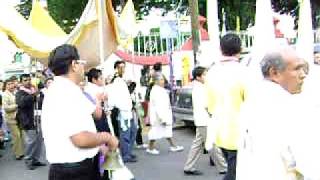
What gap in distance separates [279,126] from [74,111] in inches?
60.5

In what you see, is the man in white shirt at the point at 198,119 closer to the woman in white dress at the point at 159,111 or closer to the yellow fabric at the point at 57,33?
the woman in white dress at the point at 159,111

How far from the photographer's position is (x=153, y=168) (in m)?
10.2

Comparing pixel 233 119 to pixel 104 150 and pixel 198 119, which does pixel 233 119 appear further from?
pixel 198 119

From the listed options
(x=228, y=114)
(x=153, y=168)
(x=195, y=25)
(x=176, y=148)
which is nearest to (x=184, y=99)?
(x=176, y=148)

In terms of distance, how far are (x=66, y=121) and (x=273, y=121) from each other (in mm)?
1537

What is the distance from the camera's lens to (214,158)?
930cm

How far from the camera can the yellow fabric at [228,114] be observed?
5930 millimetres

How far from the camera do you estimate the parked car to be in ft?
46.1

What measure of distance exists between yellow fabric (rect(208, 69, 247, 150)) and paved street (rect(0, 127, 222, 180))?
314 centimetres

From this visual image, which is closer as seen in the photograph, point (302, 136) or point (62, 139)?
point (302, 136)

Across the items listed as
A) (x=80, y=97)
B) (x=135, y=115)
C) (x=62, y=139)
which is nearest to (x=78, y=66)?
(x=80, y=97)

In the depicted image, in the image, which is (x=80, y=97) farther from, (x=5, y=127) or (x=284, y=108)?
(x=5, y=127)

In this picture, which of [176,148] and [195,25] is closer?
[176,148]

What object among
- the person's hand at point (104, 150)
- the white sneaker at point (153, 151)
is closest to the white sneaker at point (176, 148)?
the white sneaker at point (153, 151)
